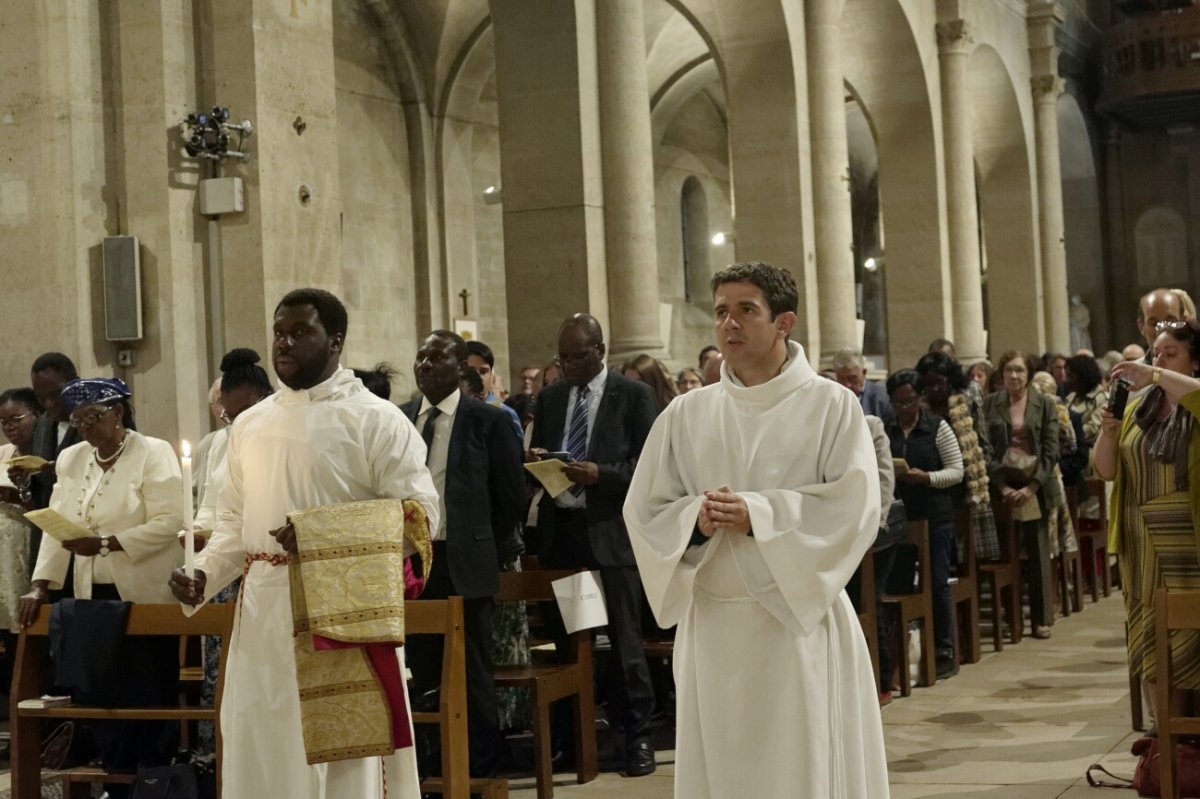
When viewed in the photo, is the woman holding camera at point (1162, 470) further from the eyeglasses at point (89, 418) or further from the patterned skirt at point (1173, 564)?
the eyeglasses at point (89, 418)

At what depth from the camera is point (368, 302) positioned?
2058 centimetres

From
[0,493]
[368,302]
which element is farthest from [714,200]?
[0,493]

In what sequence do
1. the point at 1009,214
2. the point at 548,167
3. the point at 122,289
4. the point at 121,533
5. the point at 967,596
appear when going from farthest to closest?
the point at 1009,214 < the point at 548,167 < the point at 967,596 < the point at 122,289 < the point at 121,533

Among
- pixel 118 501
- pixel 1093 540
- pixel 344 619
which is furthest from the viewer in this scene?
pixel 1093 540

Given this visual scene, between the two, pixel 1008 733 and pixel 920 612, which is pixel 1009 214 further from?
pixel 1008 733

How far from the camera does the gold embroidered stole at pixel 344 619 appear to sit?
431 cm

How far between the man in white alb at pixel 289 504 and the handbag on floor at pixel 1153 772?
300 centimetres

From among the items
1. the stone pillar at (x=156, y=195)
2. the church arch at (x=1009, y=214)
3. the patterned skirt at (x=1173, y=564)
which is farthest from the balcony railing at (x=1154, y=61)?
the patterned skirt at (x=1173, y=564)

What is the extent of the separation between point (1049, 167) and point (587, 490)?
75.0 feet

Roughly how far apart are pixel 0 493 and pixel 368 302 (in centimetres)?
1332

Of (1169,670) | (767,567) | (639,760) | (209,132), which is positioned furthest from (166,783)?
(209,132)

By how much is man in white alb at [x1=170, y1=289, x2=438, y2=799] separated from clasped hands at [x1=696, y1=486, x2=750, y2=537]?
0.97m

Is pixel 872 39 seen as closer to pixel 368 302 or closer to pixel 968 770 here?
pixel 368 302

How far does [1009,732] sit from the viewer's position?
7508mm
